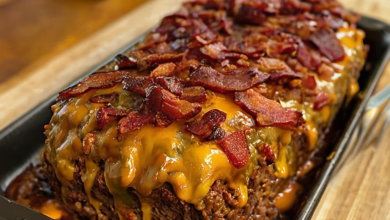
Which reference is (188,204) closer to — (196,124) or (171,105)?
(196,124)

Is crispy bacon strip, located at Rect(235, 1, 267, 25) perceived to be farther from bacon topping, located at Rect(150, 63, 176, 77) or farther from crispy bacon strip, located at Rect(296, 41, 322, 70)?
bacon topping, located at Rect(150, 63, 176, 77)

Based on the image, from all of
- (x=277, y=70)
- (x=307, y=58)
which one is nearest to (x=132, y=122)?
(x=277, y=70)

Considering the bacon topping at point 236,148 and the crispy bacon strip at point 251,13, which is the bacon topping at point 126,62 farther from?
the crispy bacon strip at point 251,13

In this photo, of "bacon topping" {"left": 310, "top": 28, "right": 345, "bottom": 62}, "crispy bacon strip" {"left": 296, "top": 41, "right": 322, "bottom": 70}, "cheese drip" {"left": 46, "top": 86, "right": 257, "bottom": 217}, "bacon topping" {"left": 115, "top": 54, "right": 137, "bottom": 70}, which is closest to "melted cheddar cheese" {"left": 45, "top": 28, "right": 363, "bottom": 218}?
"cheese drip" {"left": 46, "top": 86, "right": 257, "bottom": 217}

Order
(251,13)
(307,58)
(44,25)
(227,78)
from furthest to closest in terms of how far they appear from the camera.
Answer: (44,25), (251,13), (307,58), (227,78)

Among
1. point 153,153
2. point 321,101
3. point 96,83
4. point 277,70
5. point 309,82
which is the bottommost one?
point 321,101

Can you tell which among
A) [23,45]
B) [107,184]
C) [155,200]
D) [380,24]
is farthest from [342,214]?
[23,45]
